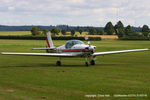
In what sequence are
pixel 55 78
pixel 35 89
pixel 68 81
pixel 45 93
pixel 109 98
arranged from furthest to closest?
pixel 55 78
pixel 68 81
pixel 35 89
pixel 45 93
pixel 109 98

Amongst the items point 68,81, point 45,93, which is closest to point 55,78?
point 68,81

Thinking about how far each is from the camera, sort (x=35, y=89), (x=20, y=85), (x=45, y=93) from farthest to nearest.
Answer: (x=20, y=85), (x=35, y=89), (x=45, y=93)

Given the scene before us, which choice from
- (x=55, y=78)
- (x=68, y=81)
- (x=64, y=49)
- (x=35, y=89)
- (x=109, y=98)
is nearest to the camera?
(x=109, y=98)

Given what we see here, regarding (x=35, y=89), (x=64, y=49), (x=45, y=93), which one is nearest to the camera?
(x=45, y=93)

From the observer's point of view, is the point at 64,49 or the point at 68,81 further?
the point at 64,49

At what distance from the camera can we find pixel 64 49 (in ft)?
82.2

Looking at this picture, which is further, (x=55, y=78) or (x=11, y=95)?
(x=55, y=78)

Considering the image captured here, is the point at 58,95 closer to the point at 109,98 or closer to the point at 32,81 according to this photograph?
the point at 109,98

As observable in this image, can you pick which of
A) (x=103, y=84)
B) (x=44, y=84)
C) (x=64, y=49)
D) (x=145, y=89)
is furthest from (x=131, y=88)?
(x=64, y=49)

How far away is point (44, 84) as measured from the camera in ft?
47.2

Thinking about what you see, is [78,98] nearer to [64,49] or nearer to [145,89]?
[145,89]

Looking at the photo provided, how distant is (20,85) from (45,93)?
2404 millimetres

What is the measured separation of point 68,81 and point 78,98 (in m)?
4.02

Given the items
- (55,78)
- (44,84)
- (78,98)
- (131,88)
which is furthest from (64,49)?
(78,98)
